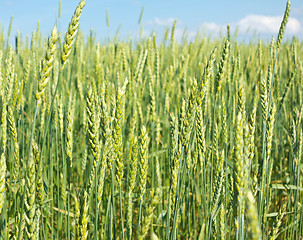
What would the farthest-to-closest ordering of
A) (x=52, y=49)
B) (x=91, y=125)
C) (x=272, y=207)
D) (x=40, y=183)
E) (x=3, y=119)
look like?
1. (x=272, y=207)
2. (x=3, y=119)
3. (x=40, y=183)
4. (x=91, y=125)
5. (x=52, y=49)

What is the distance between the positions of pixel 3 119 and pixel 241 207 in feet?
2.63

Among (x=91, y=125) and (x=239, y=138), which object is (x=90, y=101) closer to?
(x=91, y=125)

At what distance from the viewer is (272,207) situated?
5.93 ft

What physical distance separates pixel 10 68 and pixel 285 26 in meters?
1.17

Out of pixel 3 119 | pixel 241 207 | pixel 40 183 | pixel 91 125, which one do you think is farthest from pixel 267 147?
pixel 3 119

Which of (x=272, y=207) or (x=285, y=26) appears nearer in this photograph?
(x=285, y=26)

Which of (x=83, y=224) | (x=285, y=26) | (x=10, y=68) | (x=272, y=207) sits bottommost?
(x=272, y=207)

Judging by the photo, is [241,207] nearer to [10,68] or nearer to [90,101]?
[90,101]

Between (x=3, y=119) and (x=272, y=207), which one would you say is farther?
(x=272, y=207)

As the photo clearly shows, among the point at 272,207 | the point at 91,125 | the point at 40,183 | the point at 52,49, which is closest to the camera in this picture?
the point at 52,49

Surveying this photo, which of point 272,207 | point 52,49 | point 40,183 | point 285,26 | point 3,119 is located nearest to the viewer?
point 52,49

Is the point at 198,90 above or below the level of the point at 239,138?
above

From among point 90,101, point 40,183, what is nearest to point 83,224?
point 40,183

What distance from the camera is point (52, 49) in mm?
597
